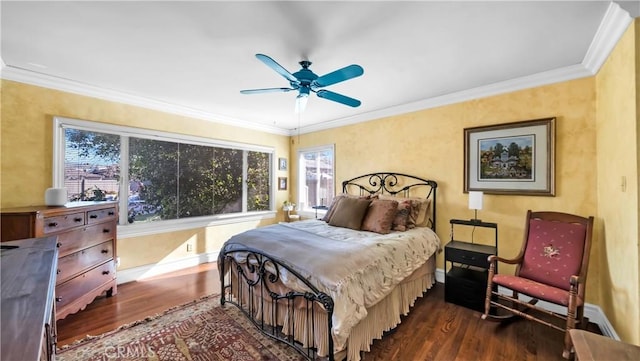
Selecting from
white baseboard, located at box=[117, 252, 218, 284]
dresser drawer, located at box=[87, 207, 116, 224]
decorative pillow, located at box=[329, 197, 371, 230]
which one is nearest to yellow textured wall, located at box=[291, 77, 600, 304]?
decorative pillow, located at box=[329, 197, 371, 230]

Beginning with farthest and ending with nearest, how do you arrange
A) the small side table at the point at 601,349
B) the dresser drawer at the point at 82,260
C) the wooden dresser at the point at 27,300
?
1. the dresser drawer at the point at 82,260
2. the small side table at the point at 601,349
3. the wooden dresser at the point at 27,300

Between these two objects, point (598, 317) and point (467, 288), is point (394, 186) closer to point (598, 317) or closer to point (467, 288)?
point (467, 288)

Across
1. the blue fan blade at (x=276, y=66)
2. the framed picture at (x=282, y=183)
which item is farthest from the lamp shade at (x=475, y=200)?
the framed picture at (x=282, y=183)

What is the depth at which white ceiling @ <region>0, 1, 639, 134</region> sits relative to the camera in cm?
177

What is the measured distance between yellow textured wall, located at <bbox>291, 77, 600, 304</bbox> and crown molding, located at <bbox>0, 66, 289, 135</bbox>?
93.4 inches

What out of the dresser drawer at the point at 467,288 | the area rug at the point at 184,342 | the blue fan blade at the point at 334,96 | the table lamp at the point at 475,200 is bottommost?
the area rug at the point at 184,342

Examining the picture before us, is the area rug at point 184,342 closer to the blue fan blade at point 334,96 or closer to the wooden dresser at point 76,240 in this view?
the wooden dresser at point 76,240

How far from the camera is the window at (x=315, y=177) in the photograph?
5023mm

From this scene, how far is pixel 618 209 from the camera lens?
2016 mm

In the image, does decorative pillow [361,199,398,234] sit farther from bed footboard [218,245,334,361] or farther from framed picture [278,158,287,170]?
framed picture [278,158,287,170]

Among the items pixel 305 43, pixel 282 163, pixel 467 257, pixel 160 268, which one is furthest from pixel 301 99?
pixel 160 268

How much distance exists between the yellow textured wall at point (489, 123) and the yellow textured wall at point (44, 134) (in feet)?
9.96

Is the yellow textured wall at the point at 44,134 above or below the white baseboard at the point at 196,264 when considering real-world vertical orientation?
above

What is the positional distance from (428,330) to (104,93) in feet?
15.2
